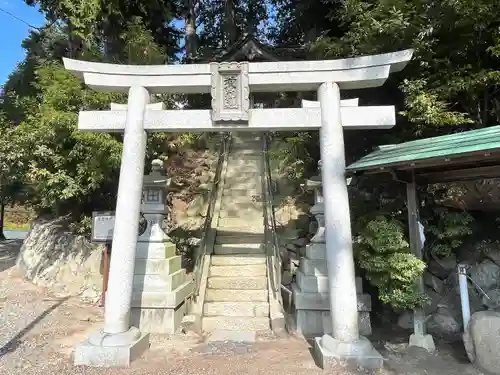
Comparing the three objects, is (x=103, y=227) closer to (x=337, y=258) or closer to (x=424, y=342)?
(x=337, y=258)

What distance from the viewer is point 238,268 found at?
780 cm

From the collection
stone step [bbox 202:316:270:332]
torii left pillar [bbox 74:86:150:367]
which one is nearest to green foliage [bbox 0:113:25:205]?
torii left pillar [bbox 74:86:150:367]

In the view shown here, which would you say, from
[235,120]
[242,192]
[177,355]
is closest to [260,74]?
[235,120]

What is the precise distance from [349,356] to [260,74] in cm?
411

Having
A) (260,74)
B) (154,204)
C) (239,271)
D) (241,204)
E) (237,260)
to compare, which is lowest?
(239,271)

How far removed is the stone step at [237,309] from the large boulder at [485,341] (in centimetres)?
333

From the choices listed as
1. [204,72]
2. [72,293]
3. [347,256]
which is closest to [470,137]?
[347,256]

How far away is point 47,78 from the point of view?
364 inches

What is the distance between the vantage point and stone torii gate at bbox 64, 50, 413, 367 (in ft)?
16.4

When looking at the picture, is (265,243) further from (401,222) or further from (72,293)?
(72,293)

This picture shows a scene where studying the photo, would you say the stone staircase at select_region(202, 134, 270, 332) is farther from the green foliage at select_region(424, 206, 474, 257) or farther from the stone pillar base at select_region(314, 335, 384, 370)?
the green foliage at select_region(424, 206, 474, 257)

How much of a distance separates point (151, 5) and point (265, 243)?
874 centimetres

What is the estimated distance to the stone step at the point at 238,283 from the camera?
7332mm

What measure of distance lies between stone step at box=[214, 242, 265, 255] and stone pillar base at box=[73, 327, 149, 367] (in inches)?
137
